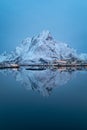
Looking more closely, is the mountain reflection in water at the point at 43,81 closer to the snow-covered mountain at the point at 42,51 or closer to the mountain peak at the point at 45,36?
the snow-covered mountain at the point at 42,51

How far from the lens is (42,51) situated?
322 ft

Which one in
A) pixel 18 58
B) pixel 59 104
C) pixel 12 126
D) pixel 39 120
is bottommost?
pixel 12 126

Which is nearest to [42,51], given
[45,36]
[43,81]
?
[45,36]

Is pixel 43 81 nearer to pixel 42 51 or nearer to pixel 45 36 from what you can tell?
pixel 42 51

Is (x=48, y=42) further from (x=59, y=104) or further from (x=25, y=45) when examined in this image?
(x=59, y=104)

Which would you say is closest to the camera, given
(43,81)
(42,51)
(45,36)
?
(43,81)

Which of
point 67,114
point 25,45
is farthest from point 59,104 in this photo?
point 25,45

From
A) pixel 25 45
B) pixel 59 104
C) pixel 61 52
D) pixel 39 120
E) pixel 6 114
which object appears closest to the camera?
pixel 39 120

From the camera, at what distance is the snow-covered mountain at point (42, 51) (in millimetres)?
93688

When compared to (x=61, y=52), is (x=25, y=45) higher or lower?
higher

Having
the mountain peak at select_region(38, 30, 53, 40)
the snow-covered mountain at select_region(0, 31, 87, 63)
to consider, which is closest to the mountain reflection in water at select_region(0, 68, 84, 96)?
the snow-covered mountain at select_region(0, 31, 87, 63)

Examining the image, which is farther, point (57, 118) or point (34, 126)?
point (57, 118)

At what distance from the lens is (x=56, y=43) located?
11038 centimetres

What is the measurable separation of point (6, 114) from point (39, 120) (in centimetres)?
66
